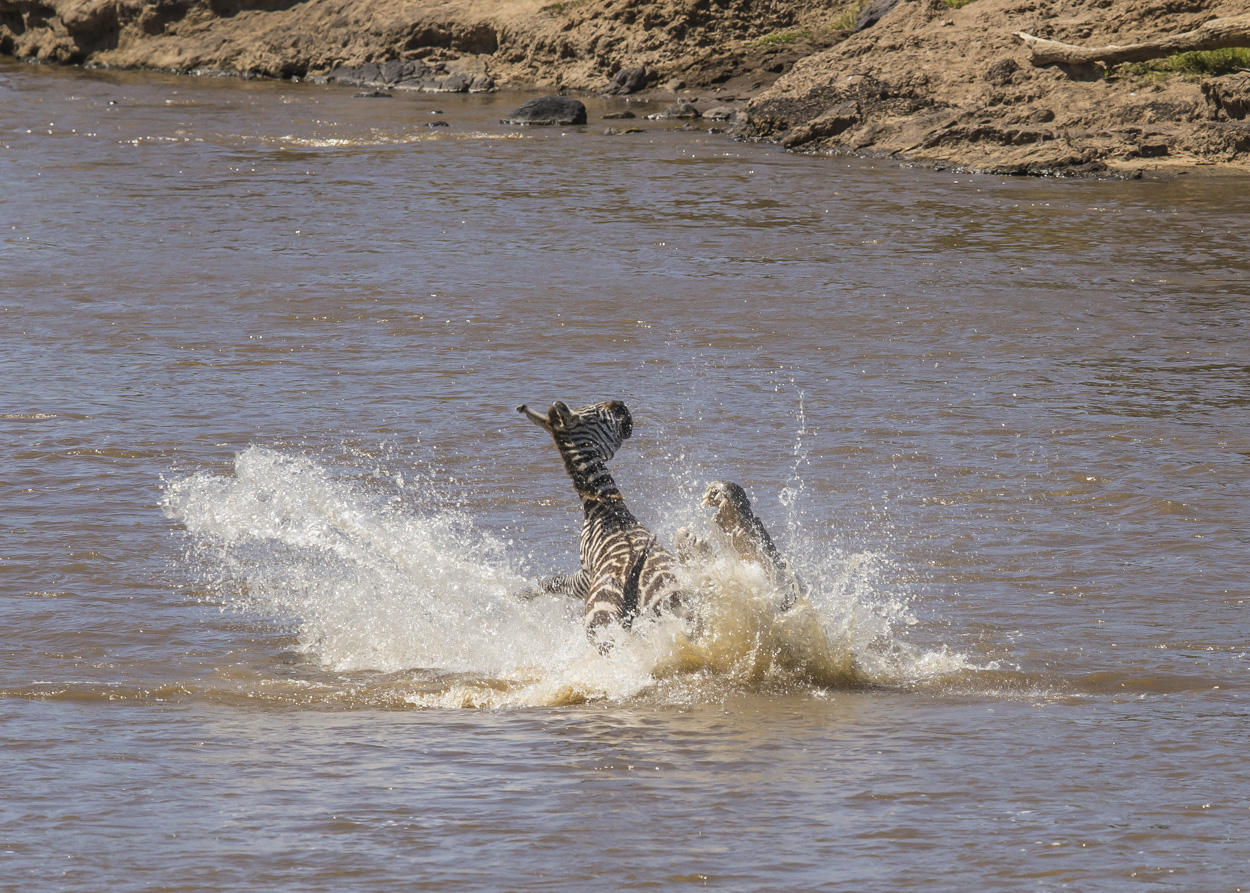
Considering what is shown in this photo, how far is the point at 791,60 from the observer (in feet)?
79.7

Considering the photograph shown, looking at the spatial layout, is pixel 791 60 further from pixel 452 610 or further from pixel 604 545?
pixel 604 545

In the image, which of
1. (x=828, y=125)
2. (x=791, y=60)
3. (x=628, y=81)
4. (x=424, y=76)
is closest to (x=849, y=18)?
(x=791, y=60)

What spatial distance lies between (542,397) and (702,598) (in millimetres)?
4117

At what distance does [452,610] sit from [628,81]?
2119 centimetres

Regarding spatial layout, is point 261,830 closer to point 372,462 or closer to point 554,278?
point 372,462

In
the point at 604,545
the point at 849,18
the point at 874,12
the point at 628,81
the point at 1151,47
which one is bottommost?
the point at 604,545

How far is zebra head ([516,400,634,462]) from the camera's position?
533cm

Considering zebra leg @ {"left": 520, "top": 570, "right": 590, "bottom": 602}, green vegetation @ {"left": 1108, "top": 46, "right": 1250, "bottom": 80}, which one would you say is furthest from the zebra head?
green vegetation @ {"left": 1108, "top": 46, "right": 1250, "bottom": 80}

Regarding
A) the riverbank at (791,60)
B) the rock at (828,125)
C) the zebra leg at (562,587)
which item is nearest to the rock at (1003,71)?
the riverbank at (791,60)

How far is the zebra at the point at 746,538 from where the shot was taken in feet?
16.0

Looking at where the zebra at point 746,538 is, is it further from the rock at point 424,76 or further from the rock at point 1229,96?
the rock at point 424,76

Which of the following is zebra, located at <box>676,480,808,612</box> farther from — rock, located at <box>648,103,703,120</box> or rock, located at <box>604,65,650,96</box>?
rock, located at <box>604,65,650,96</box>

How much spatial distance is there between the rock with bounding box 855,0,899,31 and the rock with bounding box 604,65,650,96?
4190 mm

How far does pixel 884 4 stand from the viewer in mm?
23062
